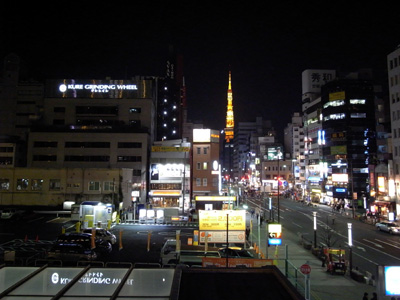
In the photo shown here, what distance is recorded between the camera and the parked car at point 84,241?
24625mm

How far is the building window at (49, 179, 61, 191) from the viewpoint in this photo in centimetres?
5453

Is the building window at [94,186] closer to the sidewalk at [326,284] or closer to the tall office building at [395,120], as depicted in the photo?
the sidewalk at [326,284]

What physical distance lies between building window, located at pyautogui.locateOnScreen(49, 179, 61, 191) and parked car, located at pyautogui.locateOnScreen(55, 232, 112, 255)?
30.6m

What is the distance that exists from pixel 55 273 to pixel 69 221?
37.5 metres

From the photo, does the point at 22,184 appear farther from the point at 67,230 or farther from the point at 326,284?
the point at 326,284

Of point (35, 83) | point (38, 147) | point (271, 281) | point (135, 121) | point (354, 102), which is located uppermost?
point (35, 83)

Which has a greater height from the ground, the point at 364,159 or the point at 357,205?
the point at 364,159

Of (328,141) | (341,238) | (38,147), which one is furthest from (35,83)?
(341,238)

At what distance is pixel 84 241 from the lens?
24.8 m

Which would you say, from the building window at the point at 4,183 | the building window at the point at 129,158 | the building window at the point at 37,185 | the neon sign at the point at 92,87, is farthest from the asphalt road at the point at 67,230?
the neon sign at the point at 92,87

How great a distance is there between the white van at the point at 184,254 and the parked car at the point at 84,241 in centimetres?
560

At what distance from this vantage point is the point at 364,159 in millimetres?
73250

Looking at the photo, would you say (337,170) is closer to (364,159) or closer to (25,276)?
(364,159)

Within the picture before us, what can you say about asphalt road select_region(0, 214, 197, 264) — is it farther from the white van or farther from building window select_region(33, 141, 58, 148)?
building window select_region(33, 141, 58, 148)
